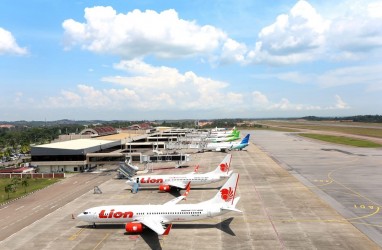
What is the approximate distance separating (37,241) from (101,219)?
820 centimetres

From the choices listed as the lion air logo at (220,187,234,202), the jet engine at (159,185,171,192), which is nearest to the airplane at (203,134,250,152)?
the jet engine at (159,185,171,192)

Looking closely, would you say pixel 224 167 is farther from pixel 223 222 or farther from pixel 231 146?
pixel 231 146

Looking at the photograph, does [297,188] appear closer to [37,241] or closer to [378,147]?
[37,241]

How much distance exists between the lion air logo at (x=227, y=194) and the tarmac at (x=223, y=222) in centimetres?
415

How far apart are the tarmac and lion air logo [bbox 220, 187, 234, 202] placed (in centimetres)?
415

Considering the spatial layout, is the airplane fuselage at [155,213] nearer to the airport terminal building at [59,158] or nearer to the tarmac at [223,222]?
the tarmac at [223,222]

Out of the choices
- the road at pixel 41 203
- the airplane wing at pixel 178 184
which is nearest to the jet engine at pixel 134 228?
the road at pixel 41 203

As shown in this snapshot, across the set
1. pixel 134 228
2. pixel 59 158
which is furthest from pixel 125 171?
pixel 134 228

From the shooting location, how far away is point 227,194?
1678 inches

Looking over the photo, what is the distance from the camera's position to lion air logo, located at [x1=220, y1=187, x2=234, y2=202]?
42.6 meters

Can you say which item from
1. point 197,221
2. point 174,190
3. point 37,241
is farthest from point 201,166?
point 37,241

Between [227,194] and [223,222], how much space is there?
5443 mm

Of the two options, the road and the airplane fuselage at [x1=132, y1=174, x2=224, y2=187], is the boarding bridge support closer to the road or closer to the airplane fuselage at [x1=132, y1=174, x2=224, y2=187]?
the road

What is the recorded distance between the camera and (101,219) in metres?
44.3
